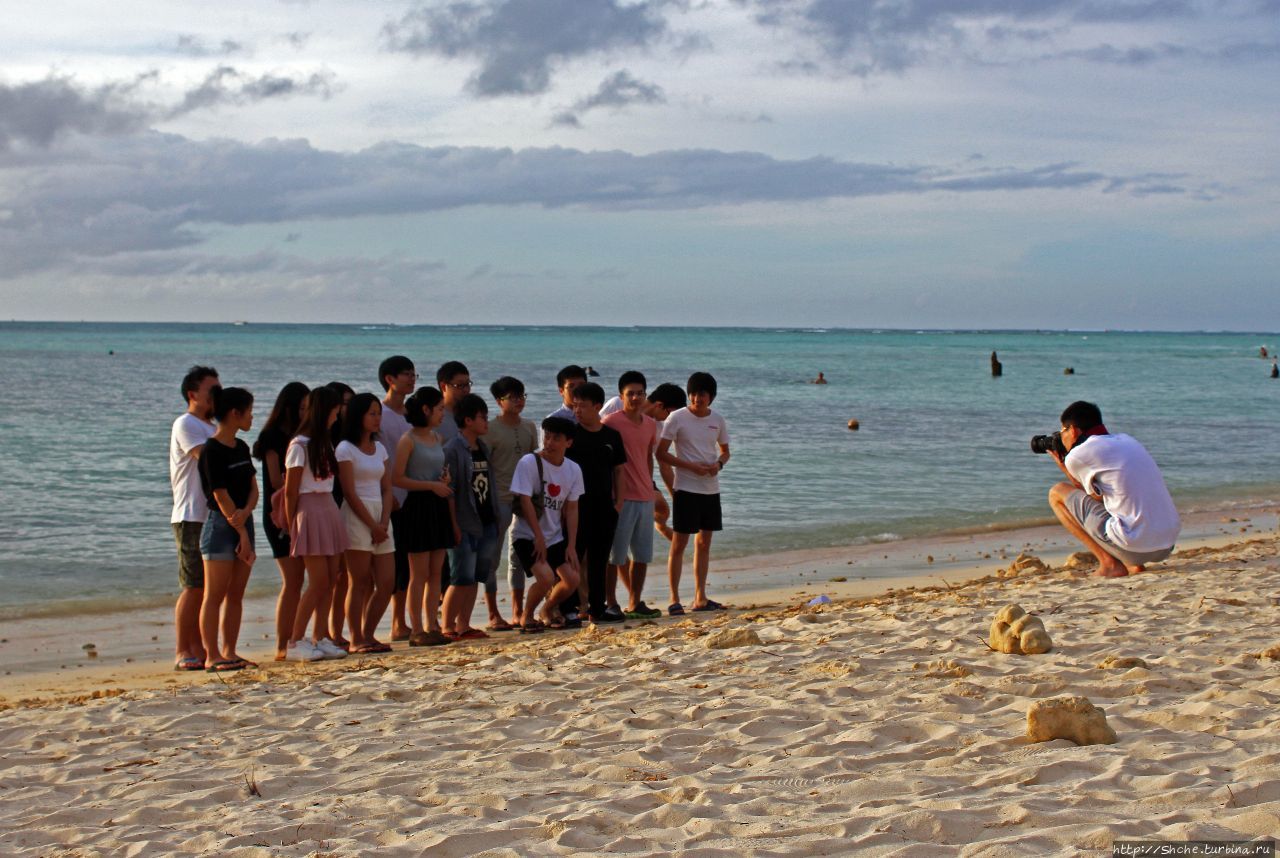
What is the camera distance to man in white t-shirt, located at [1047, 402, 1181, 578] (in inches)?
342

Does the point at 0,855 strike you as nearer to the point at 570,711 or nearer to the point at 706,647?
the point at 570,711

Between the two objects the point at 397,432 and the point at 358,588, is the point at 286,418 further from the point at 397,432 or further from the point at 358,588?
the point at 358,588

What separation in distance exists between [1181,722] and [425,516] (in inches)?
179

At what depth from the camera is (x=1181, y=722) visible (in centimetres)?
482

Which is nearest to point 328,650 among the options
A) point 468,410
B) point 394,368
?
point 468,410

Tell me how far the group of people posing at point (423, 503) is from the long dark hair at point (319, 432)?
1 centimetres

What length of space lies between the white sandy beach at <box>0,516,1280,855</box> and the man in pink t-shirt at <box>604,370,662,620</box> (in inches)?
48.3

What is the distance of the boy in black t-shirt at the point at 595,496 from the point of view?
813 cm

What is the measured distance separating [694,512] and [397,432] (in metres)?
2.29

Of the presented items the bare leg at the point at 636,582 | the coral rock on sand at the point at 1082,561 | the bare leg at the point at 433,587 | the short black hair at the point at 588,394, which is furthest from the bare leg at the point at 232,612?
the coral rock on sand at the point at 1082,561

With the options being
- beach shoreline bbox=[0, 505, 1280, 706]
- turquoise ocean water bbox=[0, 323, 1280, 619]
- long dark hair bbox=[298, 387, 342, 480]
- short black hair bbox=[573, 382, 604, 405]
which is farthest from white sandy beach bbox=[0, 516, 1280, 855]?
turquoise ocean water bbox=[0, 323, 1280, 619]

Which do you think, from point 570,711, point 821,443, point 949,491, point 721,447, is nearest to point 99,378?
point 821,443

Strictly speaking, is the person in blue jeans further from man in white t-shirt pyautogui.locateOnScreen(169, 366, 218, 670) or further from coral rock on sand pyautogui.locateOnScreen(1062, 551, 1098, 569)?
coral rock on sand pyautogui.locateOnScreen(1062, 551, 1098, 569)

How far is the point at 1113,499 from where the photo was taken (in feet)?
28.8
